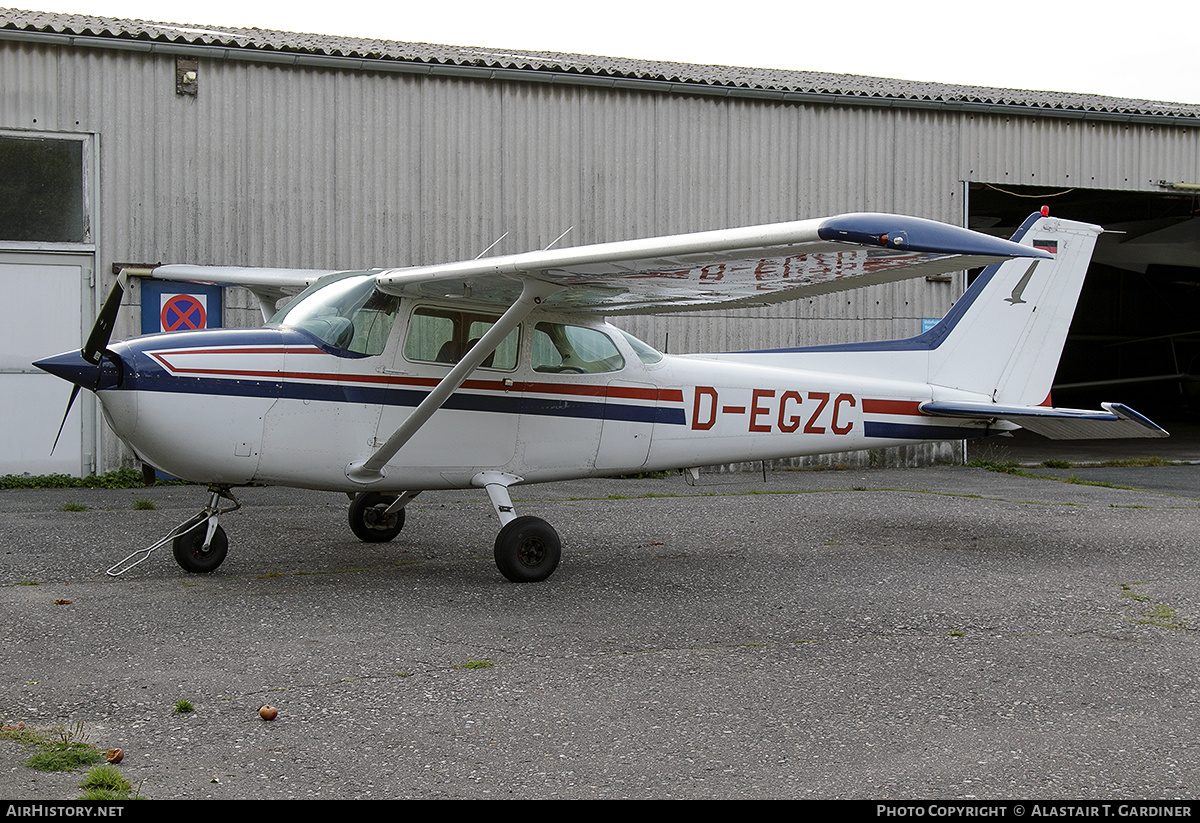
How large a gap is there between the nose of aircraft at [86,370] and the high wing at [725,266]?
1.67 metres

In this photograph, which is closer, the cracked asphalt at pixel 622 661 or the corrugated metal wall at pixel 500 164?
the cracked asphalt at pixel 622 661

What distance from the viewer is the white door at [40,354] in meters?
11.4

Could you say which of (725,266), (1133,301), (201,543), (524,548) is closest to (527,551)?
(524,548)

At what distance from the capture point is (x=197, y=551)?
6770mm

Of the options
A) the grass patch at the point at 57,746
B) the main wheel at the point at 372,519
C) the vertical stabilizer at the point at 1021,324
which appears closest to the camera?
the grass patch at the point at 57,746

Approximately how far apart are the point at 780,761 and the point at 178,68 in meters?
11.3

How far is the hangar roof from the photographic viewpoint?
1180 cm

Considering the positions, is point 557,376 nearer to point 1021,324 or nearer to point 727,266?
point 727,266

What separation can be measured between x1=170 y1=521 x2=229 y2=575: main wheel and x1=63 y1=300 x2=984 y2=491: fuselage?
1.90 feet

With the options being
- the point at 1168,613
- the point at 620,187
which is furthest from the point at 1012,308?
the point at 620,187

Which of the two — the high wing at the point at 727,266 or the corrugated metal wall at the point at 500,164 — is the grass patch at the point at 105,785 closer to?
the high wing at the point at 727,266

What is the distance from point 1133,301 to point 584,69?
26031mm

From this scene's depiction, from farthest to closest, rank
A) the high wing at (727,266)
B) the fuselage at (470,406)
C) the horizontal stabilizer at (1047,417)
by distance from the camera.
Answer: the horizontal stabilizer at (1047,417) < the fuselage at (470,406) < the high wing at (727,266)

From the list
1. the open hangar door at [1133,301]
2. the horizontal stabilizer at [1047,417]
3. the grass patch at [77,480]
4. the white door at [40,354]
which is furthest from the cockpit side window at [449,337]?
the open hangar door at [1133,301]
